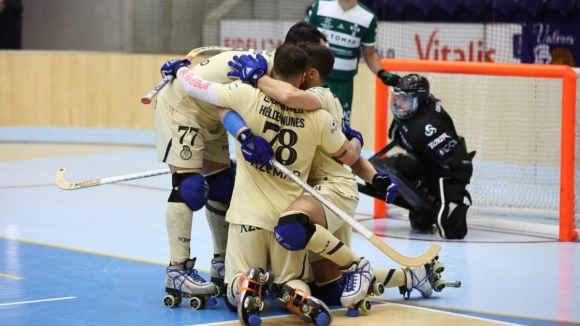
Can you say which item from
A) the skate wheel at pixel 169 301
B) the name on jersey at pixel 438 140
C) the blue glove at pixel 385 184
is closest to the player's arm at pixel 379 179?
the blue glove at pixel 385 184

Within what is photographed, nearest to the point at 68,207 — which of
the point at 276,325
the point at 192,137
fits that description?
the point at 192,137

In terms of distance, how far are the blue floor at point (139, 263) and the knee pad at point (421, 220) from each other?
0.25ft

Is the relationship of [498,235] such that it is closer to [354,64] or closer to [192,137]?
[354,64]

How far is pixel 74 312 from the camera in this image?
14.4ft

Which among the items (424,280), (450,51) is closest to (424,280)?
(424,280)

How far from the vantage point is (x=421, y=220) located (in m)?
6.77

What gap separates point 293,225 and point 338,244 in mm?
303

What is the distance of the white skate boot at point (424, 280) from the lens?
470cm

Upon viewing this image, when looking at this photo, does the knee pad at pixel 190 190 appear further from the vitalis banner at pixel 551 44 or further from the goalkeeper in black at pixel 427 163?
the vitalis banner at pixel 551 44

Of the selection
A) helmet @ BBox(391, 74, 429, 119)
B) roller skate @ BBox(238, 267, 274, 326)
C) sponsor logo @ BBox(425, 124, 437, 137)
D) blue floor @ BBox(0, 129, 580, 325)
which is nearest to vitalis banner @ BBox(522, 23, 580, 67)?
blue floor @ BBox(0, 129, 580, 325)

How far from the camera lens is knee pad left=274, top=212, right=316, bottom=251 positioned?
413 cm

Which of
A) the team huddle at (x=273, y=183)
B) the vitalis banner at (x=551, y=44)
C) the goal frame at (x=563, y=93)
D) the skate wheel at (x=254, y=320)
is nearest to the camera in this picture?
the skate wheel at (x=254, y=320)

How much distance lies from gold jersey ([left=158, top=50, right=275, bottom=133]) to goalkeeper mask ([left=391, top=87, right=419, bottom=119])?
7.57ft

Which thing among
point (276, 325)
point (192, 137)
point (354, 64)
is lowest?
point (276, 325)
